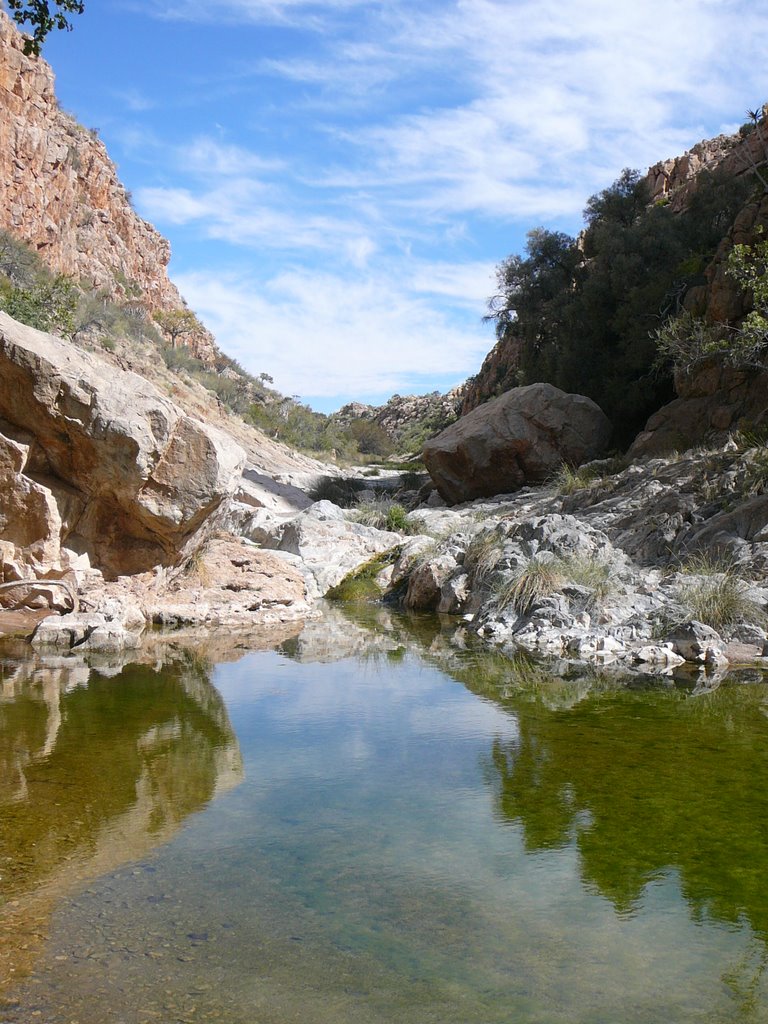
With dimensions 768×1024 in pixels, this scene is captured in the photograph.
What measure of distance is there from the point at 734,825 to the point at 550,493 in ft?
51.0

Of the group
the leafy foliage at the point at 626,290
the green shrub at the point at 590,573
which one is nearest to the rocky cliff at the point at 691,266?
the leafy foliage at the point at 626,290

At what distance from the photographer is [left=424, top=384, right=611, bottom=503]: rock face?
2306cm

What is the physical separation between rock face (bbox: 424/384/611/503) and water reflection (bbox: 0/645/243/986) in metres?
15.8

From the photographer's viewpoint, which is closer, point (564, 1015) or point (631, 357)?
point (564, 1015)

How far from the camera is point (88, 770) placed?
517cm

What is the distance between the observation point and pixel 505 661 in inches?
372

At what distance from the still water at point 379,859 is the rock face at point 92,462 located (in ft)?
10.8

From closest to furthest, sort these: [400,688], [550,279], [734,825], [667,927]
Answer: [667,927] → [734,825] → [400,688] → [550,279]

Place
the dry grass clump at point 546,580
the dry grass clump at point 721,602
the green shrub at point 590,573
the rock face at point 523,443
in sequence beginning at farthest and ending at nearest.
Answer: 1. the rock face at point 523,443
2. the dry grass clump at point 546,580
3. the green shrub at point 590,573
4. the dry grass clump at point 721,602

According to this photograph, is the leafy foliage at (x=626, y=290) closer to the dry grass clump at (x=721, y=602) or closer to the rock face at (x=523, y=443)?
the rock face at (x=523, y=443)

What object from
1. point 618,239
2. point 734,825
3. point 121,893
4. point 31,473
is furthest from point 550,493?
point 121,893

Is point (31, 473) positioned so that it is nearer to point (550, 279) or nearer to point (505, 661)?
point (505, 661)

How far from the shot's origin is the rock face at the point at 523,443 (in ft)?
75.7

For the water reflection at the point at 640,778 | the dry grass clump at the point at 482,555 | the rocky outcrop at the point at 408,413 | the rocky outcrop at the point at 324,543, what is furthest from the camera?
the rocky outcrop at the point at 408,413
